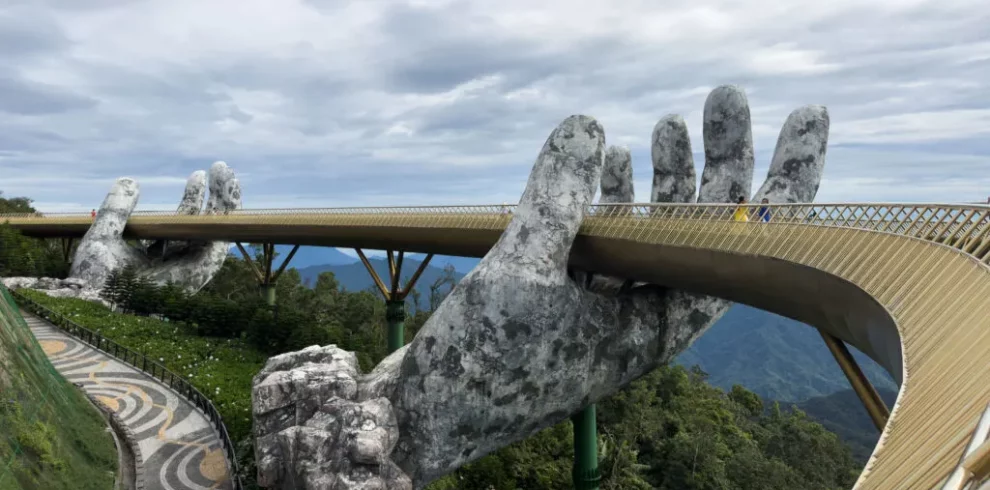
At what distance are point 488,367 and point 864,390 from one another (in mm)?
8710

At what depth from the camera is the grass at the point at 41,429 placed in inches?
443

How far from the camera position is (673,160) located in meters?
20.8

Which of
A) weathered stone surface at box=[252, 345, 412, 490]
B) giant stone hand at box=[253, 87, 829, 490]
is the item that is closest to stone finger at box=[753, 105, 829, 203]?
giant stone hand at box=[253, 87, 829, 490]

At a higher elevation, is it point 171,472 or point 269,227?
point 269,227

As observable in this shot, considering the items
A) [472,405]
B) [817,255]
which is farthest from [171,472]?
[817,255]

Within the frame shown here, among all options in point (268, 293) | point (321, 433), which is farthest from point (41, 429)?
point (268, 293)

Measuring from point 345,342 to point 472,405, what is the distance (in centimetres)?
1925

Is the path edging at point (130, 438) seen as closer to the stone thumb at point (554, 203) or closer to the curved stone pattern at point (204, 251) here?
the stone thumb at point (554, 203)

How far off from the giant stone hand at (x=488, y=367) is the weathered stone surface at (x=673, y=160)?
366cm

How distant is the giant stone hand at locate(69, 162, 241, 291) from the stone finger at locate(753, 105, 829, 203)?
125 ft

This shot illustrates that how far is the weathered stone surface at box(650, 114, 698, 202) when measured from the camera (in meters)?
20.8

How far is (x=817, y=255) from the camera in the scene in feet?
34.6

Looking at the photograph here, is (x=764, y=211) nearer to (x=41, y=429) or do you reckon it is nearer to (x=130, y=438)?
(x=41, y=429)

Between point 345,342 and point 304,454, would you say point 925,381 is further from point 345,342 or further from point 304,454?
point 345,342
